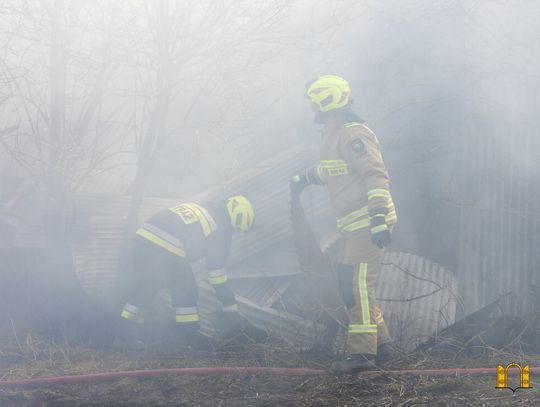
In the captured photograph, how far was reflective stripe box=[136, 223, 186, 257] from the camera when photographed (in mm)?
4551

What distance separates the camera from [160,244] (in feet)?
14.9

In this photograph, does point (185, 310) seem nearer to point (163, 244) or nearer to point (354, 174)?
point (163, 244)

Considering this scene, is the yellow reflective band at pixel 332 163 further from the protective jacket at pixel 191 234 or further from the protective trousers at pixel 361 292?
the protective jacket at pixel 191 234

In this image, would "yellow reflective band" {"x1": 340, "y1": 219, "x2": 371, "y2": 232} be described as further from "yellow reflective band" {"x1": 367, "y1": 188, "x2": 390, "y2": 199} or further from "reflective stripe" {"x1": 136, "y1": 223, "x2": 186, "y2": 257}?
"reflective stripe" {"x1": 136, "y1": 223, "x2": 186, "y2": 257}

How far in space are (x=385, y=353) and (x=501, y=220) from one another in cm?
193

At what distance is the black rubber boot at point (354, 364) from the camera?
3.45 m

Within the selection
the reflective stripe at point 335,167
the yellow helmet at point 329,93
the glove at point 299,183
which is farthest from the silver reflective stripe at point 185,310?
the yellow helmet at point 329,93

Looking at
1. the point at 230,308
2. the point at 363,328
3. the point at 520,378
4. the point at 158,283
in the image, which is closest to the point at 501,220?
the point at 363,328

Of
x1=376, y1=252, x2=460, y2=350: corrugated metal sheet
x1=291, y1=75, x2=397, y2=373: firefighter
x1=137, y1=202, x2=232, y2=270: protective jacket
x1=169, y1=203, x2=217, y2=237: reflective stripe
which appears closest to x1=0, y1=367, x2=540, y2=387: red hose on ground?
x1=291, y1=75, x2=397, y2=373: firefighter

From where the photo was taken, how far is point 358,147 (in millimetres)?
3758

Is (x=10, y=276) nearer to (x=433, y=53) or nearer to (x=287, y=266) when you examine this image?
(x=287, y=266)

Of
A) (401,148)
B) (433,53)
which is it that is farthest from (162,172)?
(433,53)

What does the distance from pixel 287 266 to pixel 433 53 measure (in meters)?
2.45

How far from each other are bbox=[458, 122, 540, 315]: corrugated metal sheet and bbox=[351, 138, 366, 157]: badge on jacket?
1860 millimetres
